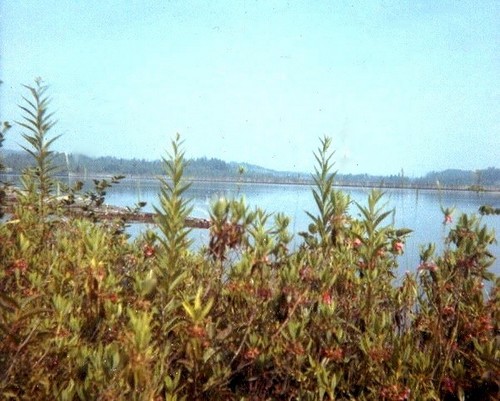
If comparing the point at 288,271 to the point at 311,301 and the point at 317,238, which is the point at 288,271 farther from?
the point at 317,238

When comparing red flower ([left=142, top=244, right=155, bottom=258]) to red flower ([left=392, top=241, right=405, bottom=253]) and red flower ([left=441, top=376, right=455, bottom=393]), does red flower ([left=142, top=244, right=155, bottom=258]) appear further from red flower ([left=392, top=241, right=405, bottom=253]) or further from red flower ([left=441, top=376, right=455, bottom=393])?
red flower ([left=441, top=376, right=455, bottom=393])

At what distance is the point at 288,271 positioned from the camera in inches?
88.8

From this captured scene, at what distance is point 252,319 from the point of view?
82.7 inches

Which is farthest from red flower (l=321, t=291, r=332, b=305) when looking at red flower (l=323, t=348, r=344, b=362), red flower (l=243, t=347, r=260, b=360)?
red flower (l=243, t=347, r=260, b=360)

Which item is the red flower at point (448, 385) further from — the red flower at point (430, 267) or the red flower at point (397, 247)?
the red flower at point (397, 247)

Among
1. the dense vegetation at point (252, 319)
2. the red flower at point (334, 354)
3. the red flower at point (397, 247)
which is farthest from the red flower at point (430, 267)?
the red flower at point (334, 354)

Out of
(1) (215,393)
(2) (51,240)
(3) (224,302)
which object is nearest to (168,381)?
(1) (215,393)

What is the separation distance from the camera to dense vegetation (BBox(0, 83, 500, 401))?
5.57 feet

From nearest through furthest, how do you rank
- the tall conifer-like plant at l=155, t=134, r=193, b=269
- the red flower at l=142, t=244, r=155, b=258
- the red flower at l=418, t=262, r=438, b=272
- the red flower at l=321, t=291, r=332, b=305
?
1. the tall conifer-like plant at l=155, t=134, r=193, b=269
2. the red flower at l=321, t=291, r=332, b=305
3. the red flower at l=418, t=262, r=438, b=272
4. the red flower at l=142, t=244, r=155, b=258

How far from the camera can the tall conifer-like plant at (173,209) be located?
195 centimetres

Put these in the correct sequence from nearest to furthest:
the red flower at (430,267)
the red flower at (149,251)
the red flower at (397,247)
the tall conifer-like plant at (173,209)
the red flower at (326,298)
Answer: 1. the tall conifer-like plant at (173,209)
2. the red flower at (326,298)
3. the red flower at (430,267)
4. the red flower at (149,251)
5. the red flower at (397,247)

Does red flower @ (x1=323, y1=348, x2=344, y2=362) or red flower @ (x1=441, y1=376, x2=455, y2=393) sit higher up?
red flower @ (x1=323, y1=348, x2=344, y2=362)

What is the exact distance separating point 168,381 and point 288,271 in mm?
741

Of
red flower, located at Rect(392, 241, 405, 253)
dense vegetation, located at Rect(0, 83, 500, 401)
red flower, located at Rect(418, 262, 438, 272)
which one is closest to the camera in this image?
A: dense vegetation, located at Rect(0, 83, 500, 401)
